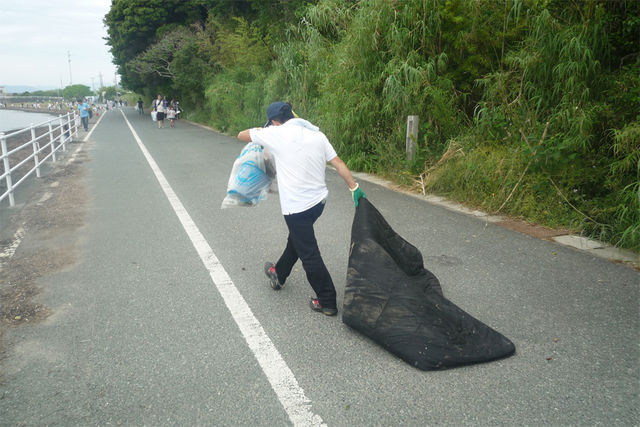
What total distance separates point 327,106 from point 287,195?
7.63m

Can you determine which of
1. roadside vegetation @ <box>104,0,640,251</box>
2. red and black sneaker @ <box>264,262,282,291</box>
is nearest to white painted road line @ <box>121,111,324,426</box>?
red and black sneaker @ <box>264,262,282,291</box>

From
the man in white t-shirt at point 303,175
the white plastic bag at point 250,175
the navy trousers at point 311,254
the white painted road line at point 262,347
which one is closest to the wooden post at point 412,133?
the white painted road line at point 262,347

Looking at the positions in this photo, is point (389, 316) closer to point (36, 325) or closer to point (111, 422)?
point (111, 422)

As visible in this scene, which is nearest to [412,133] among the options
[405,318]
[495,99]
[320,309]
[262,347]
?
[495,99]

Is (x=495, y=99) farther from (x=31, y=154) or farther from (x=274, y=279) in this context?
(x=31, y=154)

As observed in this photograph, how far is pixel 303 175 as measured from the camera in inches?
145

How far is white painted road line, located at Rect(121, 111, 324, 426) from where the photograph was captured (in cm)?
267

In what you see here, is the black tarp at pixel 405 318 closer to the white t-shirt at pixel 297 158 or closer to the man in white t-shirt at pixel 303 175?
the man in white t-shirt at pixel 303 175

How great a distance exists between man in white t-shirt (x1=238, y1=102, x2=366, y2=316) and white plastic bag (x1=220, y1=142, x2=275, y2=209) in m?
0.29

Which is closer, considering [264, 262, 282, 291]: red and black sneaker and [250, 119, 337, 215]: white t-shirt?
[250, 119, 337, 215]: white t-shirt

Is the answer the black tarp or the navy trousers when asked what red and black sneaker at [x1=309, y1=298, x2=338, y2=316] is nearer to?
the navy trousers

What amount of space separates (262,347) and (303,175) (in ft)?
4.36

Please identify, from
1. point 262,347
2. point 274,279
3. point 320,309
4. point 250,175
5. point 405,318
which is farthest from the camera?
point 274,279

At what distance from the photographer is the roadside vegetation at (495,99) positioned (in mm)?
5965
